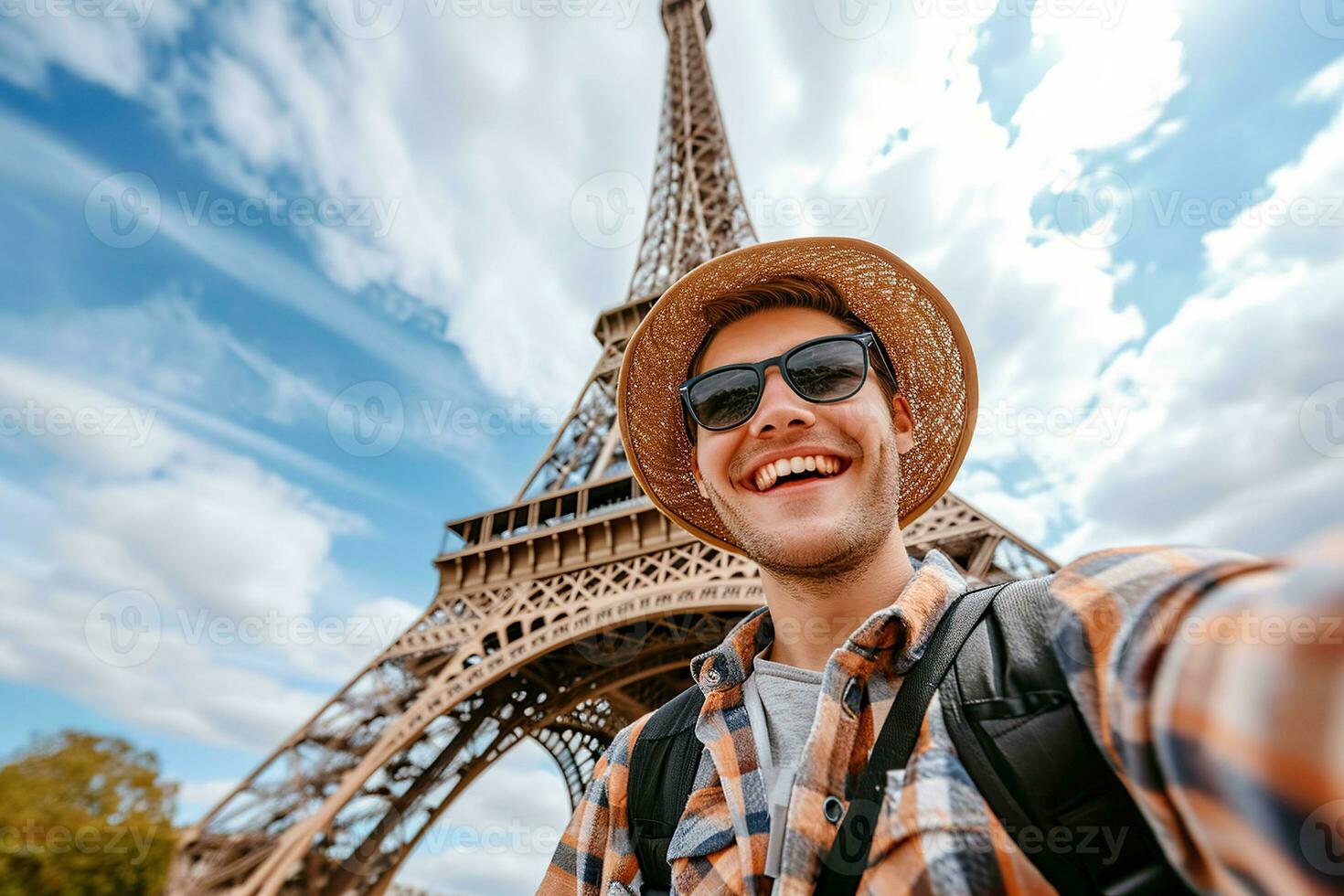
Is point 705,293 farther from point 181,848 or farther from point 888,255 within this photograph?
point 181,848

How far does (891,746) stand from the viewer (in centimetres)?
84

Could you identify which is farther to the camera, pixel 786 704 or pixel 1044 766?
pixel 786 704

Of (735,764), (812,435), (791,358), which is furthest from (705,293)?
(735,764)

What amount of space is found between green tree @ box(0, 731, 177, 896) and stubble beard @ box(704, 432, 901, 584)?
13.6 m

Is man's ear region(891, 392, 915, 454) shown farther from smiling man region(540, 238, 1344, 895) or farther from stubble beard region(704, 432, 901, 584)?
stubble beard region(704, 432, 901, 584)

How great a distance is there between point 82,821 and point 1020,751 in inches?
578

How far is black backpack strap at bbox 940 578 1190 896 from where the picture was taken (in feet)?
2.07

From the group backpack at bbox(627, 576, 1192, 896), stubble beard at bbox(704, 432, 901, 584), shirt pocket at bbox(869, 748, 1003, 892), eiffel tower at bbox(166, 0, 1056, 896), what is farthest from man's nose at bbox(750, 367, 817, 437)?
eiffel tower at bbox(166, 0, 1056, 896)

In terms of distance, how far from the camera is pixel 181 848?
8820 millimetres

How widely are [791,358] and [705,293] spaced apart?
18.4 inches

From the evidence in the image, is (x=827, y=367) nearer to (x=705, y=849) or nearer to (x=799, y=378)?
(x=799, y=378)

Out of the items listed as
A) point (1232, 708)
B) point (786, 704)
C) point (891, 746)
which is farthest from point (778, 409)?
point (1232, 708)

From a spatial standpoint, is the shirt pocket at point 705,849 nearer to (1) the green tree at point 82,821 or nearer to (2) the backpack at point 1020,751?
(2) the backpack at point 1020,751

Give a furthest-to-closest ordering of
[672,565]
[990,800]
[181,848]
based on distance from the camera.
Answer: [672,565], [181,848], [990,800]
